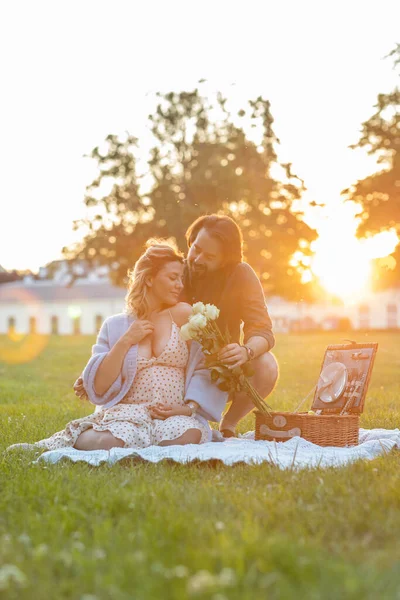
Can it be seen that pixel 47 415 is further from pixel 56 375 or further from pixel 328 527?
pixel 56 375

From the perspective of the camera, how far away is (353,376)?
23.6ft

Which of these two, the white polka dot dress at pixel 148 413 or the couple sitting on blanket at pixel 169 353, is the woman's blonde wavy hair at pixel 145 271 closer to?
the couple sitting on blanket at pixel 169 353

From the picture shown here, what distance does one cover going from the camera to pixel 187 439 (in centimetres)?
638

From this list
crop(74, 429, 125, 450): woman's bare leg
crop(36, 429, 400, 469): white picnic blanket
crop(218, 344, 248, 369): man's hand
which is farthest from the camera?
crop(218, 344, 248, 369): man's hand

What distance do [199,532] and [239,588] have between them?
2.49ft

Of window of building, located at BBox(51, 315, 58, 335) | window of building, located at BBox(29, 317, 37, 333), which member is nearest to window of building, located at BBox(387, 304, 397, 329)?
window of building, located at BBox(51, 315, 58, 335)

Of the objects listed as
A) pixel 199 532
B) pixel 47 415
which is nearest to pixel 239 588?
pixel 199 532

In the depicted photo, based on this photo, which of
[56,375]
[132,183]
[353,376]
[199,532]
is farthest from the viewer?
[132,183]

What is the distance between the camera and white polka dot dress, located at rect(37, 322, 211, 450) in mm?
6340

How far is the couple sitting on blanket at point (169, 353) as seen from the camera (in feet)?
21.1

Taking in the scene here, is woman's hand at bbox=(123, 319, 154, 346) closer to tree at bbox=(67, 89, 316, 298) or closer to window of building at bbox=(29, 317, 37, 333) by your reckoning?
tree at bbox=(67, 89, 316, 298)

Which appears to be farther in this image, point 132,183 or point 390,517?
point 132,183

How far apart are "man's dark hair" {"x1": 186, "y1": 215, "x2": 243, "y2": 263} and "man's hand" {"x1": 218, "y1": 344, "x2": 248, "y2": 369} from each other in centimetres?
92

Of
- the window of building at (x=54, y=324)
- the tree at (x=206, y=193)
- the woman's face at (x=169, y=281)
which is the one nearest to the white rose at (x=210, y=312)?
the woman's face at (x=169, y=281)
